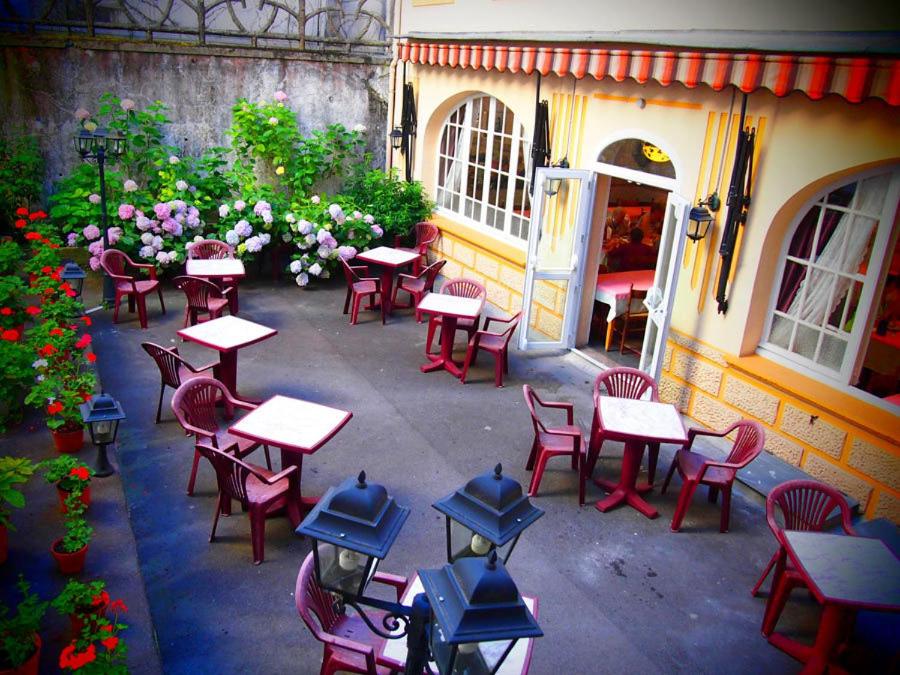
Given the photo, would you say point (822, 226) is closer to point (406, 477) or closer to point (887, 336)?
point (887, 336)

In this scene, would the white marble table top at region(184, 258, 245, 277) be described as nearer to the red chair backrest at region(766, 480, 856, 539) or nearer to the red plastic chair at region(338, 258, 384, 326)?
the red plastic chair at region(338, 258, 384, 326)

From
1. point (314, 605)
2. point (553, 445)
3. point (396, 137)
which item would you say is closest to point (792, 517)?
point (553, 445)

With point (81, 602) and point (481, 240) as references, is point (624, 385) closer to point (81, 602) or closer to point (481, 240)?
point (481, 240)

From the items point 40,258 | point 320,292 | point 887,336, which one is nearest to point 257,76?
point 320,292

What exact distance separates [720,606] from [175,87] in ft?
35.7

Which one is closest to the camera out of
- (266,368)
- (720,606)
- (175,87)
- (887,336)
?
(720,606)

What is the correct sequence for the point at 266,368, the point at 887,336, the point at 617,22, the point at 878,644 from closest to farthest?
the point at 878,644
the point at 887,336
the point at 617,22
the point at 266,368

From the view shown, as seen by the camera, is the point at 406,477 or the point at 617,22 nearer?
the point at 406,477

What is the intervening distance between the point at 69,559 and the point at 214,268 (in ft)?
17.1

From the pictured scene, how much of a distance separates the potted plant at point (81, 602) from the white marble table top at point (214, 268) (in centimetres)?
561

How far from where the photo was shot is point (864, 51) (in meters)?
5.62

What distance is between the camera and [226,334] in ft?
24.6

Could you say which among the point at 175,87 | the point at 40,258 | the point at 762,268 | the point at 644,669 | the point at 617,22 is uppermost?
the point at 617,22

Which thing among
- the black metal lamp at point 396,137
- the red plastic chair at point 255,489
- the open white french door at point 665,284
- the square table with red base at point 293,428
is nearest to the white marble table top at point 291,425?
the square table with red base at point 293,428
